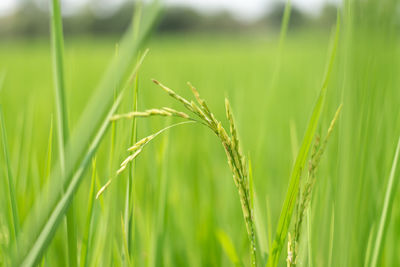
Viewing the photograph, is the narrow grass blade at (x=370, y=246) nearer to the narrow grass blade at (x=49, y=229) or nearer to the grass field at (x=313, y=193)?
the grass field at (x=313, y=193)

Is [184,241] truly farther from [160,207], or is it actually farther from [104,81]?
[104,81]

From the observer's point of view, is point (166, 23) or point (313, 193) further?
point (166, 23)

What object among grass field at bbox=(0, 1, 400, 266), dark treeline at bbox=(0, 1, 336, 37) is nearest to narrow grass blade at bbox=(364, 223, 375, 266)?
grass field at bbox=(0, 1, 400, 266)

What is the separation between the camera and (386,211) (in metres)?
0.27

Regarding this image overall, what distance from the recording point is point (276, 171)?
40.2 inches

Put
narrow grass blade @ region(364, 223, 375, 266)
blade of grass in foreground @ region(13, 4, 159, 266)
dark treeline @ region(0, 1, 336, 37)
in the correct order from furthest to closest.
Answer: dark treeline @ region(0, 1, 336, 37) → narrow grass blade @ region(364, 223, 375, 266) → blade of grass in foreground @ region(13, 4, 159, 266)

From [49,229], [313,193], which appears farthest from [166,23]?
[49,229]

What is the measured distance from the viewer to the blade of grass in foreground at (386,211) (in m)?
0.27

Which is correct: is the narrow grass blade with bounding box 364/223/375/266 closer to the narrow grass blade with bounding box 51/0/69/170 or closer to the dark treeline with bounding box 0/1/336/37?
the narrow grass blade with bounding box 51/0/69/170

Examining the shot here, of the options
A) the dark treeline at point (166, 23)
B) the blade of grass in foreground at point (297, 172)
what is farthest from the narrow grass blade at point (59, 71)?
the dark treeline at point (166, 23)

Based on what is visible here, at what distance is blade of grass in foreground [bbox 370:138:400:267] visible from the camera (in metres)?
0.27

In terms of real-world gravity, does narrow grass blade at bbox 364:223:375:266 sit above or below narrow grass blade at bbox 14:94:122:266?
below

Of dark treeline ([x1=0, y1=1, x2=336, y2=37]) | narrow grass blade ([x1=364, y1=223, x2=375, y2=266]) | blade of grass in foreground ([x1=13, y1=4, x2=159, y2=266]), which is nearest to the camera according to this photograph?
blade of grass in foreground ([x1=13, y1=4, x2=159, y2=266])

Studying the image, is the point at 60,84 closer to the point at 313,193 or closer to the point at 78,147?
the point at 78,147
